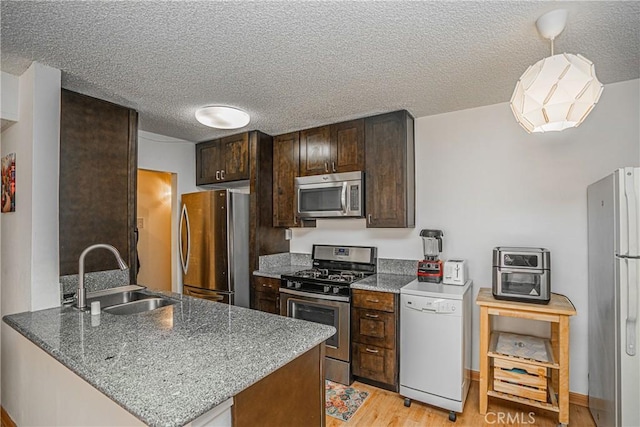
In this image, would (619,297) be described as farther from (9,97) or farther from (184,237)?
(9,97)

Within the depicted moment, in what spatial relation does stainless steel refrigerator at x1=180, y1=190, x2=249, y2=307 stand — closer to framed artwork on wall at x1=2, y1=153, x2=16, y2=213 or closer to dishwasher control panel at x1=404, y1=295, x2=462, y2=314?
framed artwork on wall at x1=2, y1=153, x2=16, y2=213

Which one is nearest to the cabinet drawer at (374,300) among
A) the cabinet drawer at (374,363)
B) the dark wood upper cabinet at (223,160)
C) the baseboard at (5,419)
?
the cabinet drawer at (374,363)

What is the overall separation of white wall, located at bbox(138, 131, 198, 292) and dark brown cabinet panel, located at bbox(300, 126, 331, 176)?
1578mm

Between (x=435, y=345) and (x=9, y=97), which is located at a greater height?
(x=9, y=97)

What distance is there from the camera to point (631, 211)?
1.66 meters

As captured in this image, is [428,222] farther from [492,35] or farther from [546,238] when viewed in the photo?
[492,35]

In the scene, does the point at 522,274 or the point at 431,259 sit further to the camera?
the point at 431,259

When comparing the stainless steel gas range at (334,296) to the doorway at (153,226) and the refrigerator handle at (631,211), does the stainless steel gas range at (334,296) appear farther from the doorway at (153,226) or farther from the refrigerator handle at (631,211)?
the doorway at (153,226)

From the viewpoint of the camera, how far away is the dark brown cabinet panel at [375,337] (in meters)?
2.61

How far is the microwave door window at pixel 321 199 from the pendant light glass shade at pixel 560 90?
6.22ft

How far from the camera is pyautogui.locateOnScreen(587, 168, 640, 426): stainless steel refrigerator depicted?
1.63 metres

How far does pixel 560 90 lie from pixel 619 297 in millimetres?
1135

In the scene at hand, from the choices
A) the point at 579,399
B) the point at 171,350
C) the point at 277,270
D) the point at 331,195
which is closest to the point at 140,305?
the point at 171,350

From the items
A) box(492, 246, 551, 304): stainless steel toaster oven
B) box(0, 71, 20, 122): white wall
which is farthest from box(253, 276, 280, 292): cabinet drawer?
box(0, 71, 20, 122): white wall
